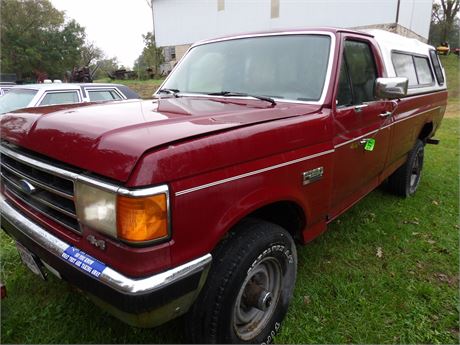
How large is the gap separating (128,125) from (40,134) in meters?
0.53

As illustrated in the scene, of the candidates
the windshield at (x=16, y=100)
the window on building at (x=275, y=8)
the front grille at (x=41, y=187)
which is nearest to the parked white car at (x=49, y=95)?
the windshield at (x=16, y=100)

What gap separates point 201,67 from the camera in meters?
3.31

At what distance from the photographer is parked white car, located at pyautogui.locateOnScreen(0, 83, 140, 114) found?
6891 millimetres

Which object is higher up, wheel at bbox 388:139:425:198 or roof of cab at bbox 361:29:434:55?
roof of cab at bbox 361:29:434:55

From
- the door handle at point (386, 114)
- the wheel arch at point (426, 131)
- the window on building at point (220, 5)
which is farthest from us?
the window on building at point (220, 5)

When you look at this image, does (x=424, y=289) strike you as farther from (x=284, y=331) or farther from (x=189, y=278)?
(x=189, y=278)

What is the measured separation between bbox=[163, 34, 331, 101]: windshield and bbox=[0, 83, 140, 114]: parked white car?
3.92m

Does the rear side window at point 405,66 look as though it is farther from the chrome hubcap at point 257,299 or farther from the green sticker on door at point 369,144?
the chrome hubcap at point 257,299

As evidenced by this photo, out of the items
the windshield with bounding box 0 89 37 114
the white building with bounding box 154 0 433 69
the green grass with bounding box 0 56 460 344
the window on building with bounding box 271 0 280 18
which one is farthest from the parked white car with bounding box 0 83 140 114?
the window on building with bounding box 271 0 280 18

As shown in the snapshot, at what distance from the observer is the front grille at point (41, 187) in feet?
5.93

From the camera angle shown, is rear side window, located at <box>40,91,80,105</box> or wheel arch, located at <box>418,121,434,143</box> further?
rear side window, located at <box>40,91,80,105</box>

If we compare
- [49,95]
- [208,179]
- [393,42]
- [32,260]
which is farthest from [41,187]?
[49,95]

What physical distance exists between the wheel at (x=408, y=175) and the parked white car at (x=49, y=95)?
5.00 metres

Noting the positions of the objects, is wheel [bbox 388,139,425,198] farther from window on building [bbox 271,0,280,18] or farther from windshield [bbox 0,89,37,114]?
Result: window on building [bbox 271,0,280,18]
